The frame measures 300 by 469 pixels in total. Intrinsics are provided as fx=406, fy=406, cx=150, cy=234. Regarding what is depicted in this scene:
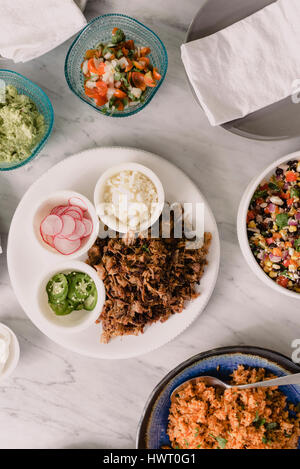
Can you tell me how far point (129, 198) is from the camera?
1629 mm

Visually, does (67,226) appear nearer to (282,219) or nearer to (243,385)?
(282,219)

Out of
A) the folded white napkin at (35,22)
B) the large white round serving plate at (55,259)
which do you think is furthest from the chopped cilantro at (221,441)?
the folded white napkin at (35,22)

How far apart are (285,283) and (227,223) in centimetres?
38

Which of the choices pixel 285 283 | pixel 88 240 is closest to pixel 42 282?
pixel 88 240

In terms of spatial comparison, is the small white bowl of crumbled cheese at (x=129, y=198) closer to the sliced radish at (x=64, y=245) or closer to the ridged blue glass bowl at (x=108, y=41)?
the sliced radish at (x=64, y=245)

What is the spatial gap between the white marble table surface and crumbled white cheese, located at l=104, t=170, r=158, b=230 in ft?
0.93

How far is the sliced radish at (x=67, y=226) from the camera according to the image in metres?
1.67

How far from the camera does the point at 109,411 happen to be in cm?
197

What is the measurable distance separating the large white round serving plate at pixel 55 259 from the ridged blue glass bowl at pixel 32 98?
4.5 inches

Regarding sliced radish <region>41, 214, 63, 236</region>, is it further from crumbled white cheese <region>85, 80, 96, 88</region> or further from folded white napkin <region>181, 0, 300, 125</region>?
folded white napkin <region>181, 0, 300, 125</region>

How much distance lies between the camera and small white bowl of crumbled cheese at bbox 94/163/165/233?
64.3 inches

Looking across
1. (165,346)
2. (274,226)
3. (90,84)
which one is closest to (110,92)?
(90,84)

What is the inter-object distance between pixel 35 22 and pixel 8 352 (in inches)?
55.7

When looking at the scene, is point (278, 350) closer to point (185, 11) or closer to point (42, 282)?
point (42, 282)
